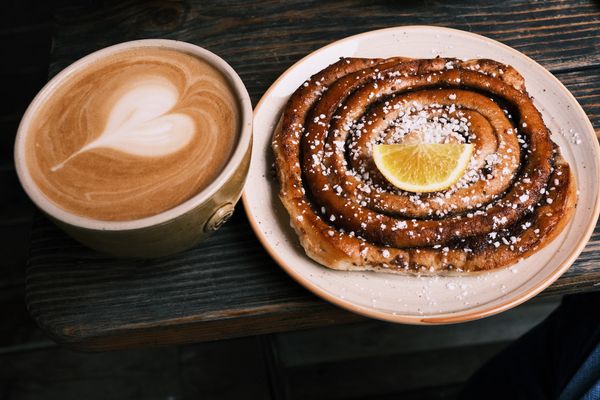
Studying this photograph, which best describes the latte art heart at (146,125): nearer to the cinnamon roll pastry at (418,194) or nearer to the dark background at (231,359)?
the cinnamon roll pastry at (418,194)

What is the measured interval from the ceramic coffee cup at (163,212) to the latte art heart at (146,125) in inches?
3.0

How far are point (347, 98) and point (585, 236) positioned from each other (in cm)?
46

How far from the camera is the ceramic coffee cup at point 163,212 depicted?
880mm

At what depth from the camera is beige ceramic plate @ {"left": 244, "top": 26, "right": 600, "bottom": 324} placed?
3.18 ft

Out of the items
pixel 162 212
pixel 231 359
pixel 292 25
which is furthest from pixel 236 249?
pixel 231 359

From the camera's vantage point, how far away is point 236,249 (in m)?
1.12

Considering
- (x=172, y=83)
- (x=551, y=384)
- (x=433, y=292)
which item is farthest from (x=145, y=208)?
(x=551, y=384)

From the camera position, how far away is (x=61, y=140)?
965 mm

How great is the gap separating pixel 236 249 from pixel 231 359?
3.28ft

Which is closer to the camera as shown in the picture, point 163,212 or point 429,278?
point 163,212

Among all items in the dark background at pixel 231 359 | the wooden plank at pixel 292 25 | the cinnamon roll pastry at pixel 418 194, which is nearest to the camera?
the cinnamon roll pastry at pixel 418 194

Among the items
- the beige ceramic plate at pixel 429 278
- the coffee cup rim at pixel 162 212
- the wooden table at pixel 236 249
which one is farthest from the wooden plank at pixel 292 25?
the coffee cup rim at pixel 162 212

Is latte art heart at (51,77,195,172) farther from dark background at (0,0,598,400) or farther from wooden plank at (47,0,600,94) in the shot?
dark background at (0,0,598,400)

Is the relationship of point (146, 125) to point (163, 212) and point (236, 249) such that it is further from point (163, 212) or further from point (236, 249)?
point (236, 249)
